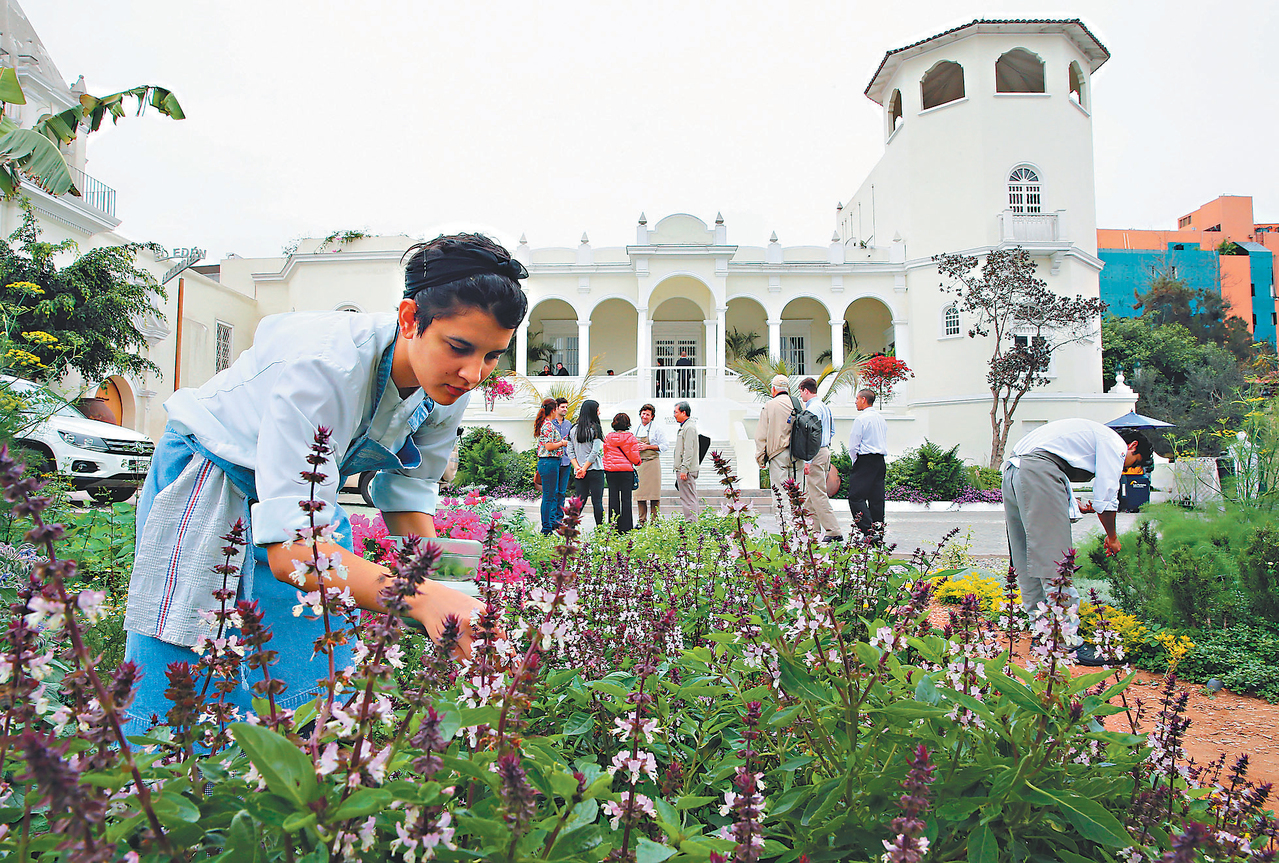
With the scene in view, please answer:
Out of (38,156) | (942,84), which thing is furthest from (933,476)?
(942,84)

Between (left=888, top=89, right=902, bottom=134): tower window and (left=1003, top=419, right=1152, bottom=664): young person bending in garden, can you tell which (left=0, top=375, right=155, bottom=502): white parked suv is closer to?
(left=1003, top=419, right=1152, bottom=664): young person bending in garden

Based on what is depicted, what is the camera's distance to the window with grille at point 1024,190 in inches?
907

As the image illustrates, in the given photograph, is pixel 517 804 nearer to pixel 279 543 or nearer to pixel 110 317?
pixel 279 543

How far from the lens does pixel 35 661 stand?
846 millimetres

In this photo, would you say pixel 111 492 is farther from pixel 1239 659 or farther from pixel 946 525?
pixel 946 525

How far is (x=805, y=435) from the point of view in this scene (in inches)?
302

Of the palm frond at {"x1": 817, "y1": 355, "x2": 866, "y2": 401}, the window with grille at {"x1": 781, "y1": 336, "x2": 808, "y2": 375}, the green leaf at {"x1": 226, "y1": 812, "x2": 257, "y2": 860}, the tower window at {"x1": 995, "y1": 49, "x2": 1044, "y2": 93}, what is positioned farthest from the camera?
the window with grille at {"x1": 781, "y1": 336, "x2": 808, "y2": 375}

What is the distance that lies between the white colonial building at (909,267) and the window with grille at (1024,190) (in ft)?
0.15

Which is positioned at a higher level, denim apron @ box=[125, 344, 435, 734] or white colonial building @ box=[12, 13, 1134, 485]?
white colonial building @ box=[12, 13, 1134, 485]

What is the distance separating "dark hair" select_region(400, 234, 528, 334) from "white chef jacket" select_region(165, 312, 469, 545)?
119 millimetres

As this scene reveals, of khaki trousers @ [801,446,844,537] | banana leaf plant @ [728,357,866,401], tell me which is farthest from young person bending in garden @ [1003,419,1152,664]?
banana leaf plant @ [728,357,866,401]

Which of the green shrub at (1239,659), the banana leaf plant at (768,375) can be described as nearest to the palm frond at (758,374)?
the banana leaf plant at (768,375)

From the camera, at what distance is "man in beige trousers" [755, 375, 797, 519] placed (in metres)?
7.74

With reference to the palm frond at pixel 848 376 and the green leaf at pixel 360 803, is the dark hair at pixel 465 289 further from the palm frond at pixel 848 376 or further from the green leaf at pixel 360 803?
the palm frond at pixel 848 376
